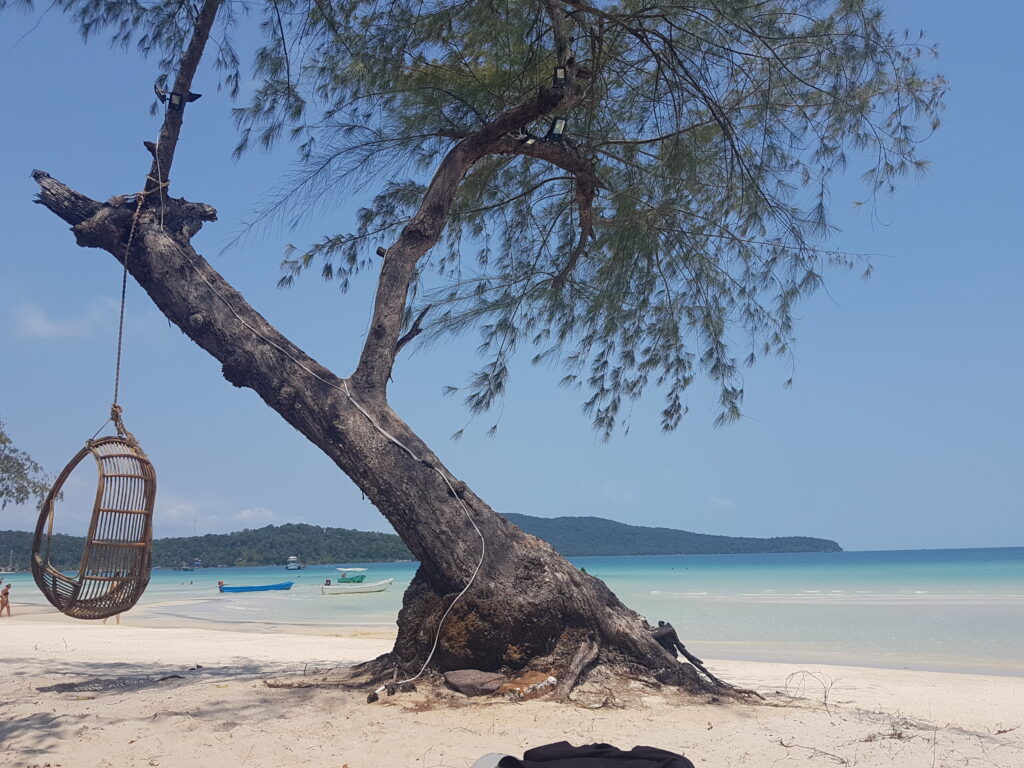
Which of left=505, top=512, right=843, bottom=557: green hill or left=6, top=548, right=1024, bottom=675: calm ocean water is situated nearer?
left=6, top=548, right=1024, bottom=675: calm ocean water

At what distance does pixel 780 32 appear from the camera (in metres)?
5.40

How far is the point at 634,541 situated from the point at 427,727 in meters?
95.3

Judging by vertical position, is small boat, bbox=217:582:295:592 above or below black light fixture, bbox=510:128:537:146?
below

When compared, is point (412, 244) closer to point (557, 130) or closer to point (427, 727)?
point (557, 130)

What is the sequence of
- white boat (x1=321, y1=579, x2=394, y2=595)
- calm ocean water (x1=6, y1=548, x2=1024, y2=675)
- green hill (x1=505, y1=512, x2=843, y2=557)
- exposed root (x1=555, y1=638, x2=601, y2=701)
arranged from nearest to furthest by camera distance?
exposed root (x1=555, y1=638, x2=601, y2=701) → calm ocean water (x1=6, y1=548, x2=1024, y2=675) → white boat (x1=321, y1=579, x2=394, y2=595) → green hill (x1=505, y1=512, x2=843, y2=557)

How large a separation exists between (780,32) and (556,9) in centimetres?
156

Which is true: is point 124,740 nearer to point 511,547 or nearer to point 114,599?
point 114,599

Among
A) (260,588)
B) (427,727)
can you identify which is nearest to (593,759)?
(427,727)

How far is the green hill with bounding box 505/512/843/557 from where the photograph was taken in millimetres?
79812

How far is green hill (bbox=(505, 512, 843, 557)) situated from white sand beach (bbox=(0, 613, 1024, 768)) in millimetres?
65323

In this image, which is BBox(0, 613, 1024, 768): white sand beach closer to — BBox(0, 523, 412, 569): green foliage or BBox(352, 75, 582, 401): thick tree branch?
BBox(352, 75, 582, 401): thick tree branch

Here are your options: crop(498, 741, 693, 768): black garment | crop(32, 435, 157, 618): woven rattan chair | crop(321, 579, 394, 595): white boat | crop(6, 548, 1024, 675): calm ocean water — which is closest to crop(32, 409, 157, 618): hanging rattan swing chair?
crop(32, 435, 157, 618): woven rattan chair

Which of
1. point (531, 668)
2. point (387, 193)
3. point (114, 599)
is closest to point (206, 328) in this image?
Result: point (114, 599)

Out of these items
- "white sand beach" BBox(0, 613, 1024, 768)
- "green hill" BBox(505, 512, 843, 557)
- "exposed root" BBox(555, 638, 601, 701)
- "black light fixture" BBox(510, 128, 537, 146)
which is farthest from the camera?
"green hill" BBox(505, 512, 843, 557)
